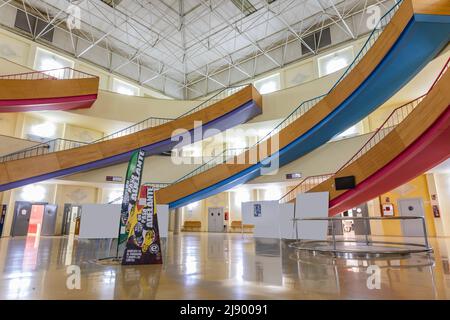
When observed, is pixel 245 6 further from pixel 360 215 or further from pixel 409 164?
pixel 360 215

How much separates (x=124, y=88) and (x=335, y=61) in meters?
14.2

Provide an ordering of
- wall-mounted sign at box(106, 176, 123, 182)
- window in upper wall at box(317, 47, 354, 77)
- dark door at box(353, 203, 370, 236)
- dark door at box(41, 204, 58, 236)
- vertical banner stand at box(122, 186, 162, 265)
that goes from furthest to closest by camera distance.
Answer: window in upper wall at box(317, 47, 354, 77)
dark door at box(41, 204, 58, 236)
wall-mounted sign at box(106, 176, 123, 182)
dark door at box(353, 203, 370, 236)
vertical banner stand at box(122, 186, 162, 265)

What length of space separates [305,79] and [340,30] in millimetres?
3365

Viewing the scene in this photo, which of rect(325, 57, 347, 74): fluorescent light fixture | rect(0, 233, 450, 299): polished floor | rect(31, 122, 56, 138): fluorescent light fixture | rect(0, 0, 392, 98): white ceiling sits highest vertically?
rect(0, 0, 392, 98): white ceiling

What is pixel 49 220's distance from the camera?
1498cm

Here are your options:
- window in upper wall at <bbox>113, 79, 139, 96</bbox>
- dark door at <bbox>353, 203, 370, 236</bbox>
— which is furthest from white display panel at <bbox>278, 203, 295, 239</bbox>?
window in upper wall at <bbox>113, 79, 139, 96</bbox>

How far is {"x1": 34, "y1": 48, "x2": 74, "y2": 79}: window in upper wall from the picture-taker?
51.0 ft

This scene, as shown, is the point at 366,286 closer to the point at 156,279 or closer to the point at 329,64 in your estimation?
the point at 156,279

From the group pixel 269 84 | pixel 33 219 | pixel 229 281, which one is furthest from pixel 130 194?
pixel 269 84

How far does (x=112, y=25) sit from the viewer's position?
16422mm

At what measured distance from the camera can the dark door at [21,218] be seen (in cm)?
1393

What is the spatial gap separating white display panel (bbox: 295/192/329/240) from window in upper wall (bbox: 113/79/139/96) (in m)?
14.7

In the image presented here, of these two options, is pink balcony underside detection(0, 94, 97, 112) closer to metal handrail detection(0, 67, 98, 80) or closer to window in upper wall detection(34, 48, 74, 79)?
metal handrail detection(0, 67, 98, 80)
